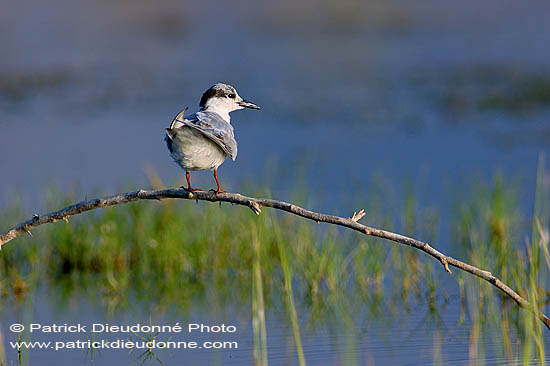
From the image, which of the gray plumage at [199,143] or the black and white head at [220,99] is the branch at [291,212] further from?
the black and white head at [220,99]

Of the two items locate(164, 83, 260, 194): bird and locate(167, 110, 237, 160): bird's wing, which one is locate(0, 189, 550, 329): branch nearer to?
locate(164, 83, 260, 194): bird

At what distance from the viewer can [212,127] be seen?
4.73 meters

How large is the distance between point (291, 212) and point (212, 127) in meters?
1.01

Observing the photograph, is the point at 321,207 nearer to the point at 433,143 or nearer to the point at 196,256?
the point at 196,256

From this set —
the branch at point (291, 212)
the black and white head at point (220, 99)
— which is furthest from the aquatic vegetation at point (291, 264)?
the branch at point (291, 212)

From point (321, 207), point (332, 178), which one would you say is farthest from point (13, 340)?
point (332, 178)

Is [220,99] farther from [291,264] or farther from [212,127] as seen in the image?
[291,264]

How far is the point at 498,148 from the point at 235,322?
6.75m

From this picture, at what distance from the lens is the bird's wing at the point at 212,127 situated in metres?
4.46

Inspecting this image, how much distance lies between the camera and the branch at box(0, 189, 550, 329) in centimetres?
391

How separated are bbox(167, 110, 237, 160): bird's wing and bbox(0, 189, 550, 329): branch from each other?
0.37 metres

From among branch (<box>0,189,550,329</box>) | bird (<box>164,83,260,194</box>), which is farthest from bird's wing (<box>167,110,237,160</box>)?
branch (<box>0,189,550,329</box>)

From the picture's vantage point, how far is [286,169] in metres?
9.95

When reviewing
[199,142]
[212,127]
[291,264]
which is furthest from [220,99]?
[291,264]
